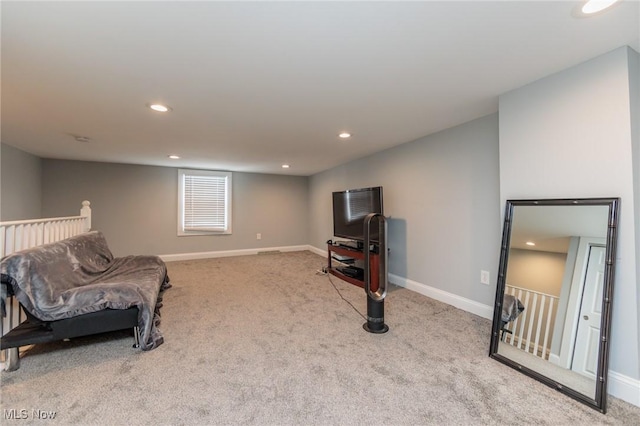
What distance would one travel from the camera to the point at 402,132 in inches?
124

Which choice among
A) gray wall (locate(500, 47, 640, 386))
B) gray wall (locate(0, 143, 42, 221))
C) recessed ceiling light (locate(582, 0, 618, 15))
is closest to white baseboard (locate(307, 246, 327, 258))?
gray wall (locate(500, 47, 640, 386))

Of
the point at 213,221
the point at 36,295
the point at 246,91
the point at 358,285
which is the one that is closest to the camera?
the point at 36,295

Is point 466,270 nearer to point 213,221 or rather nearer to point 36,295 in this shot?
point 36,295

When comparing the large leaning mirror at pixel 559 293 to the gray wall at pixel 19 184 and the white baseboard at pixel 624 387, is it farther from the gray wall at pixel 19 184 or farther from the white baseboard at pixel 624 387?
the gray wall at pixel 19 184

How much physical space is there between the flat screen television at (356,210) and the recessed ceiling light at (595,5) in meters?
2.47

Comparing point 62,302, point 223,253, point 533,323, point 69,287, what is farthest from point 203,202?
point 533,323

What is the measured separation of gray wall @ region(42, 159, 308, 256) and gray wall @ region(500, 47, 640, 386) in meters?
5.05

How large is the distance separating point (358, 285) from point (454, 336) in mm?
1567

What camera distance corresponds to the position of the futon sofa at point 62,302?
1.80 m

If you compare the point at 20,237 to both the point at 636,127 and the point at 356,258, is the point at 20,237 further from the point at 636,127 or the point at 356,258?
the point at 636,127

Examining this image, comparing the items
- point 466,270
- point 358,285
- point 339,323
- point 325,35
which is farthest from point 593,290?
point 358,285

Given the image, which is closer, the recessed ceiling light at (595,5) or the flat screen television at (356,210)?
the recessed ceiling light at (595,5)

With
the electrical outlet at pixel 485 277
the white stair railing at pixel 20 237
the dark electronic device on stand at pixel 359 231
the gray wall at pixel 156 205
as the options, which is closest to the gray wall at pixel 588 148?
the electrical outlet at pixel 485 277

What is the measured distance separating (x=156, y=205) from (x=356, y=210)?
4085 mm
